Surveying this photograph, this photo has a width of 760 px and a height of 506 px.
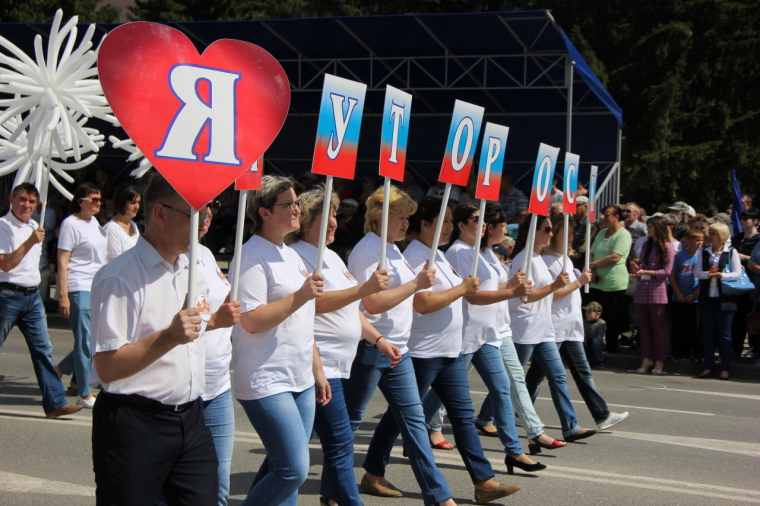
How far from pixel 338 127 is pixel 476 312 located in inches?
81.0

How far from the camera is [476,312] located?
6051 millimetres

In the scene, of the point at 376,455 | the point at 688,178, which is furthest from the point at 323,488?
the point at 688,178

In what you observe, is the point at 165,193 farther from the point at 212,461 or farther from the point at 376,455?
the point at 376,455

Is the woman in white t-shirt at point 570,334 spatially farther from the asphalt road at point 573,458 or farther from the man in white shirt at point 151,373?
the man in white shirt at point 151,373

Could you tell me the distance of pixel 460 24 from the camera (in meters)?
14.2

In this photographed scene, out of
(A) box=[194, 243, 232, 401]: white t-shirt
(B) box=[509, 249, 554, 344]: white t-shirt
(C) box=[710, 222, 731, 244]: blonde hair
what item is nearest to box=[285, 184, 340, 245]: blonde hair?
(A) box=[194, 243, 232, 401]: white t-shirt

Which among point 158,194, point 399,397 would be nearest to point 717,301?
point 399,397

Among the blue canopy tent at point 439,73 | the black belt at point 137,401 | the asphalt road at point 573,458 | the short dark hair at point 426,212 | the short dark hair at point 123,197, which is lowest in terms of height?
the asphalt road at point 573,458

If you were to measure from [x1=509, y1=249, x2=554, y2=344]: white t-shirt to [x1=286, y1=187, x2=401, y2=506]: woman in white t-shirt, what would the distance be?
215 centimetres

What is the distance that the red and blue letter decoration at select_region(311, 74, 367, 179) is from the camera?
14.4 ft

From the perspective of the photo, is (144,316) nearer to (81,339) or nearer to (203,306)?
(203,306)

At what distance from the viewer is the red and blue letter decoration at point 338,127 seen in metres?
4.38

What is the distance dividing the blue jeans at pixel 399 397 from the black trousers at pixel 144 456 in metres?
1.85

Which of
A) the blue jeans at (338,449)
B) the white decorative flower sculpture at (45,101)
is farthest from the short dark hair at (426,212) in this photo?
the white decorative flower sculpture at (45,101)
